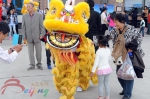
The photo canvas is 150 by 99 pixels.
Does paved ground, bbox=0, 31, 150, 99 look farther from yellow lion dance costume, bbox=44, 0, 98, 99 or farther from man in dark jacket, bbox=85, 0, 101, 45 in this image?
man in dark jacket, bbox=85, 0, 101, 45

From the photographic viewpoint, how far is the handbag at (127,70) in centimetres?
489

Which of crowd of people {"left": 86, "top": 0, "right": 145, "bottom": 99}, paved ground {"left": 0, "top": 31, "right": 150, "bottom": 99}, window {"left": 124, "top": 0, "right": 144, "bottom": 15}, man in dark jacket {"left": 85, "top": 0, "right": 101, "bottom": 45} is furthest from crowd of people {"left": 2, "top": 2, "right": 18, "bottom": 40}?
crowd of people {"left": 86, "top": 0, "right": 145, "bottom": 99}

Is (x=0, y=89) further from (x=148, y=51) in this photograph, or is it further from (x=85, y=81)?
(x=148, y=51)

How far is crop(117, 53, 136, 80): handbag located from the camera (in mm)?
4891

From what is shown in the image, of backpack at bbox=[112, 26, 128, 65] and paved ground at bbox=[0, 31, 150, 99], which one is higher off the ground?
backpack at bbox=[112, 26, 128, 65]

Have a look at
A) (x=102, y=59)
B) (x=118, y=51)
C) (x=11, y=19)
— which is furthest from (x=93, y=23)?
(x=11, y=19)

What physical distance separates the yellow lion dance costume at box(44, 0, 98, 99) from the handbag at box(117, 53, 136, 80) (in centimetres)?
65

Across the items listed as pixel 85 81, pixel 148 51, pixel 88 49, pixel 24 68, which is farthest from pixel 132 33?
pixel 148 51

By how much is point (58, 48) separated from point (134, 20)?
14.7m

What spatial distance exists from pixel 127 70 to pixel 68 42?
1155 mm

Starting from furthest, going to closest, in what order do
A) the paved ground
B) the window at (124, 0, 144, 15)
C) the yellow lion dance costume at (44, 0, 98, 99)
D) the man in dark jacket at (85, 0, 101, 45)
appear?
1. the window at (124, 0, 144, 15)
2. the man in dark jacket at (85, 0, 101, 45)
3. the paved ground
4. the yellow lion dance costume at (44, 0, 98, 99)

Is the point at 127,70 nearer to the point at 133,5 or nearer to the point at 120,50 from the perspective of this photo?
the point at 120,50

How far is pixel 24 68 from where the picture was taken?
7.69 m

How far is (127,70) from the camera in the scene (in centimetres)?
490
